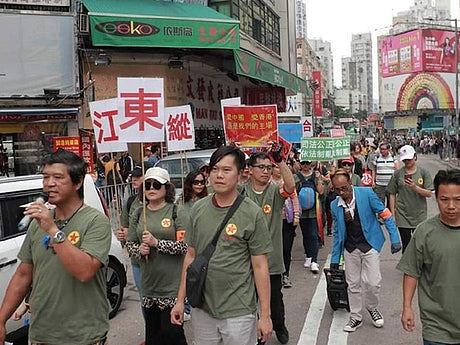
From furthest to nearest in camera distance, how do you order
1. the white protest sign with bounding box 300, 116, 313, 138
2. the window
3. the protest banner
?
the window
the white protest sign with bounding box 300, 116, 313, 138
the protest banner

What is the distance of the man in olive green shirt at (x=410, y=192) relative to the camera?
7.08 metres

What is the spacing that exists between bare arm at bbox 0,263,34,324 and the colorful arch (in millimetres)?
74543

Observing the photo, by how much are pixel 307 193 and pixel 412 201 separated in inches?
60.4

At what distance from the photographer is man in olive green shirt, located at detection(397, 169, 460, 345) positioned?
3191 millimetres

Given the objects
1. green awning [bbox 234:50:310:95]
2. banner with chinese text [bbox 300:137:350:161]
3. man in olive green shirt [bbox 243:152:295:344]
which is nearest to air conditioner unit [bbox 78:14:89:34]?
green awning [bbox 234:50:310:95]

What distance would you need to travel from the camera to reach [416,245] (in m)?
3.32

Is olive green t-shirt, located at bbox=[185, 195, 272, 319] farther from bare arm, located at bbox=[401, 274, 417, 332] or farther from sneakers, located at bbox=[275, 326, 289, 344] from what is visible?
sneakers, located at bbox=[275, 326, 289, 344]

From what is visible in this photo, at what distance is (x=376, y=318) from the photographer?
18.6ft

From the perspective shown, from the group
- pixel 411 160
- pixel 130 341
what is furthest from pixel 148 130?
pixel 411 160

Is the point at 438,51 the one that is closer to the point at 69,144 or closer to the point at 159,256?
the point at 69,144

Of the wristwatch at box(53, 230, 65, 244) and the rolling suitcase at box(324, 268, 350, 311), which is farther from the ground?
the wristwatch at box(53, 230, 65, 244)

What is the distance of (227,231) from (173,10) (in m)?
14.1

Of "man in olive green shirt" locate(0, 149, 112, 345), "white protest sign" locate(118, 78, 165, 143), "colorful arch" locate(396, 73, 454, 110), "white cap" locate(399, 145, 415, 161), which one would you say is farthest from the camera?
"colorful arch" locate(396, 73, 454, 110)

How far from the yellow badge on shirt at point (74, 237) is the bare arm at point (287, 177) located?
206 centimetres
